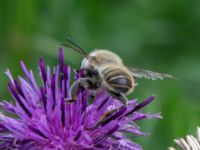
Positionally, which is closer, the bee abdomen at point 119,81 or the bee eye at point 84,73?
the bee abdomen at point 119,81

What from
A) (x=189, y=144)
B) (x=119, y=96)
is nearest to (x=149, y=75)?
(x=119, y=96)

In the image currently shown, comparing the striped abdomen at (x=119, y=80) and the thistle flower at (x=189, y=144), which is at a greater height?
the striped abdomen at (x=119, y=80)

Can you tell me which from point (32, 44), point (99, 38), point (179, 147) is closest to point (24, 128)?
point (179, 147)

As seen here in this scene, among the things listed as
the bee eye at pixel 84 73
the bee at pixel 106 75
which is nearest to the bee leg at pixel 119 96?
the bee at pixel 106 75

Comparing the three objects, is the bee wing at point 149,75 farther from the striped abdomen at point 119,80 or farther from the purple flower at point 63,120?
the striped abdomen at point 119,80

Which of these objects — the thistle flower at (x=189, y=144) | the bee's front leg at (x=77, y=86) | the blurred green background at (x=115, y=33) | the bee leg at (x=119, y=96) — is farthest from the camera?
the blurred green background at (x=115, y=33)

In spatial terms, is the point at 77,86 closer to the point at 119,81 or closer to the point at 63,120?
the point at 63,120
